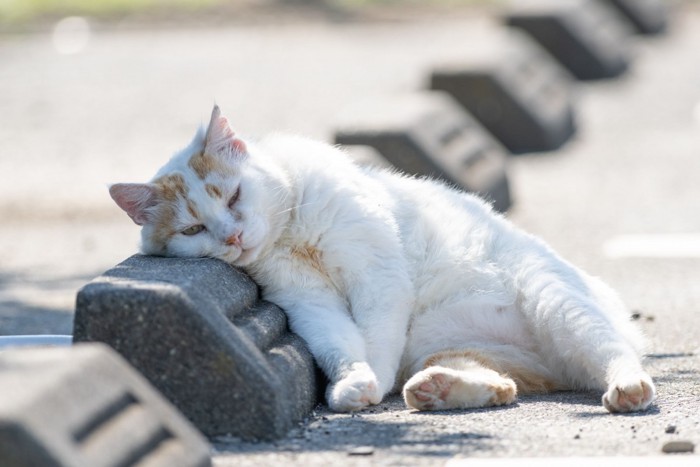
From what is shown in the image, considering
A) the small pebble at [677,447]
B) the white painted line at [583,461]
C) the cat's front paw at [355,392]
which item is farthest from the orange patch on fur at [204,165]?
the small pebble at [677,447]

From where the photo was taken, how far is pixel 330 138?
9461 mm

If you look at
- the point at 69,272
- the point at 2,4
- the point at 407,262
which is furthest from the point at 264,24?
the point at 407,262

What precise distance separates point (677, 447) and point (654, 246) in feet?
14.2

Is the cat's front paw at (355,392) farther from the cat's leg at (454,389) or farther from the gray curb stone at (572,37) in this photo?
the gray curb stone at (572,37)

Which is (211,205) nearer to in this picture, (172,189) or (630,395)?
(172,189)

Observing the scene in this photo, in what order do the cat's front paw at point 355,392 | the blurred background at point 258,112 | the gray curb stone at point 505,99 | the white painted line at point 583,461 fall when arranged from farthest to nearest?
the gray curb stone at point 505,99
the blurred background at point 258,112
the cat's front paw at point 355,392
the white painted line at point 583,461

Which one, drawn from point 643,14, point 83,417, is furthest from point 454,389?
point 643,14

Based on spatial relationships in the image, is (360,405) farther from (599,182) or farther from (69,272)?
(599,182)

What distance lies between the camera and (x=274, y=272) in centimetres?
513

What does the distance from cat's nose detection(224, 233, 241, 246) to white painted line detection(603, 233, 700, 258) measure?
3802 millimetres

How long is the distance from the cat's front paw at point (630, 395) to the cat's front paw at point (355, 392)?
85cm

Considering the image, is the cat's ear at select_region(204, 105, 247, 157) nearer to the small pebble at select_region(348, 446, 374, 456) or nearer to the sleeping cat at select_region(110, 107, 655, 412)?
the sleeping cat at select_region(110, 107, 655, 412)

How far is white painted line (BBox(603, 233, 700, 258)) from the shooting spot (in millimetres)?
8094

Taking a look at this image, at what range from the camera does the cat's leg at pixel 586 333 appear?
466 cm
